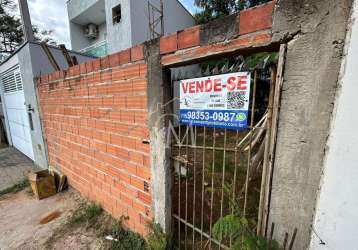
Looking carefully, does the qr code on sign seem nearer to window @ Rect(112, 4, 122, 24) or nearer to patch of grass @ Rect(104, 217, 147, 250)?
patch of grass @ Rect(104, 217, 147, 250)

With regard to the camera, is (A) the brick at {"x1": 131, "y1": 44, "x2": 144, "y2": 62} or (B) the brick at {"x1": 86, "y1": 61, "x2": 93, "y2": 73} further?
(B) the brick at {"x1": 86, "y1": 61, "x2": 93, "y2": 73}

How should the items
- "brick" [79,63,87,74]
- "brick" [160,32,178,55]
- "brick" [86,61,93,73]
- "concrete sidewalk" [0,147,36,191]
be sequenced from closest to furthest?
"brick" [160,32,178,55], "brick" [86,61,93,73], "brick" [79,63,87,74], "concrete sidewalk" [0,147,36,191]

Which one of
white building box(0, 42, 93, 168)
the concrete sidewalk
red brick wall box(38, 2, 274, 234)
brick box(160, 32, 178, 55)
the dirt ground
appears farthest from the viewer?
the concrete sidewalk

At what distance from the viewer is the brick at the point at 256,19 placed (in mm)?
1005

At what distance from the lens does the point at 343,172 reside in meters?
0.87

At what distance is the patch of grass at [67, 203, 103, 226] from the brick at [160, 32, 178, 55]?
2.66 m

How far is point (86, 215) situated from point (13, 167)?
4554mm

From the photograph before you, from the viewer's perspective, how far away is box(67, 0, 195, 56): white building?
7023 mm

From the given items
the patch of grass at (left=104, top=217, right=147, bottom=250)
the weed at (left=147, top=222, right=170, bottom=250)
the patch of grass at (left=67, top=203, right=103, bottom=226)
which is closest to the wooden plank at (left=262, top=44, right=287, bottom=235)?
the weed at (left=147, top=222, right=170, bottom=250)

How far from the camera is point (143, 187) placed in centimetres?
204

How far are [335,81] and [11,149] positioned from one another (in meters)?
10.6

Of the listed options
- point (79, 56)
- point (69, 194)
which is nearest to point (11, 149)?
point (79, 56)

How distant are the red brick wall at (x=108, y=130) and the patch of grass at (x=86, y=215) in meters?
0.14

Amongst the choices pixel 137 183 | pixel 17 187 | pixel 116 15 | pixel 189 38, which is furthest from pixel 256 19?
pixel 116 15
